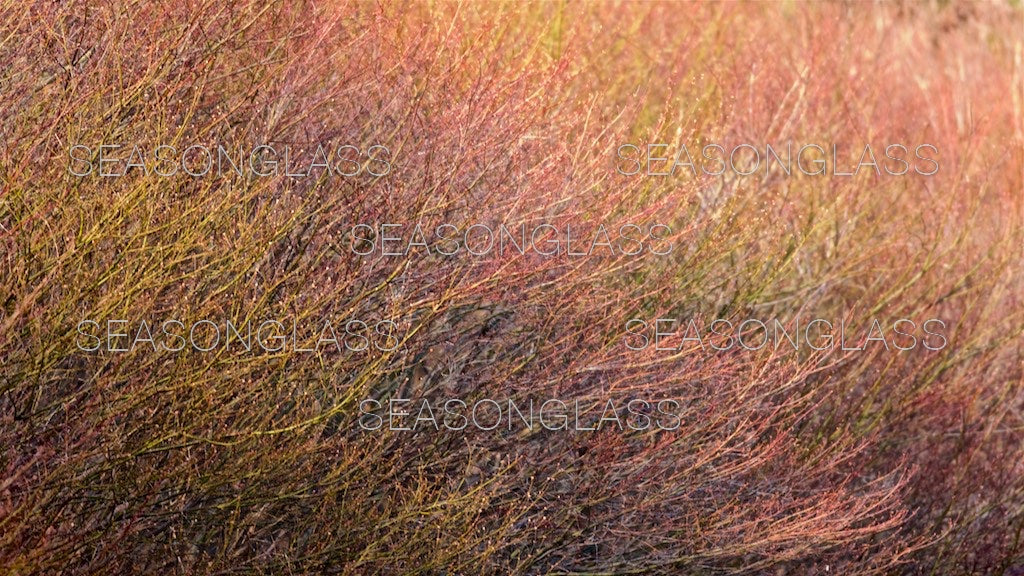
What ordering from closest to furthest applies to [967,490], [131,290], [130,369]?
[131,290]
[130,369]
[967,490]

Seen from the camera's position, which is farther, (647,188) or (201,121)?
(647,188)

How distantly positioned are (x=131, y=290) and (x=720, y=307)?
23.5ft

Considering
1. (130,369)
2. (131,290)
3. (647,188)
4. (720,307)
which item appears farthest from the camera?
(720,307)

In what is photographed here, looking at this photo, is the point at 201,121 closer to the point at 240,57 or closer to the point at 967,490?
the point at 240,57

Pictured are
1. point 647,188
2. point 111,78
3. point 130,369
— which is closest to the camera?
point 130,369

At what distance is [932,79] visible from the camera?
24.0 m

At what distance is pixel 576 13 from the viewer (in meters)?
18.2

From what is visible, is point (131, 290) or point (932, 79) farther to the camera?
point (932, 79)

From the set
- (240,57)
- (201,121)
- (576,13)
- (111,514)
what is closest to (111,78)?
(201,121)

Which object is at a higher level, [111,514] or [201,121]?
[201,121]

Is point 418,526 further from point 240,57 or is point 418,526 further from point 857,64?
point 857,64

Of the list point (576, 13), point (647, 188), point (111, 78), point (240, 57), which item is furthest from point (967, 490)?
point (111, 78)

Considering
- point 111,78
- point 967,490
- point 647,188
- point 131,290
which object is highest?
point 111,78

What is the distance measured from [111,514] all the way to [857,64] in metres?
16.0
